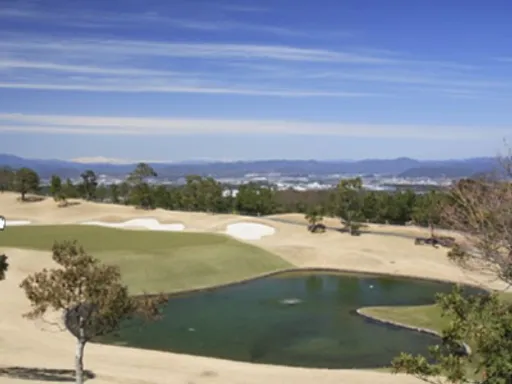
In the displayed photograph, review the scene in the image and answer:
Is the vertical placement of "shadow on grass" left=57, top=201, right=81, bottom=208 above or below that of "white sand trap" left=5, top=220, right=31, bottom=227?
above

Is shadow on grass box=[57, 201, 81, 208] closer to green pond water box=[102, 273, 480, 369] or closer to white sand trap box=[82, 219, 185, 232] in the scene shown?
white sand trap box=[82, 219, 185, 232]

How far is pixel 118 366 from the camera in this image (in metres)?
25.2

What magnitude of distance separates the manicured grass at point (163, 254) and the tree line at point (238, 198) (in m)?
14.0

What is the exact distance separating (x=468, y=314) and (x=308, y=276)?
38864 mm

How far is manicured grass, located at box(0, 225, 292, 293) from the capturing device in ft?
146

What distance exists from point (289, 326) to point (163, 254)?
54.3 feet

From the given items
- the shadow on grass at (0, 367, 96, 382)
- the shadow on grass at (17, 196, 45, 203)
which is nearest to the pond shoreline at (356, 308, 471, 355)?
the shadow on grass at (0, 367, 96, 382)

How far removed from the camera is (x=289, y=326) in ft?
115

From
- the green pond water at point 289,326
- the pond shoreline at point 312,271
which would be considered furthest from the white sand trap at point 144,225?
the green pond water at point 289,326

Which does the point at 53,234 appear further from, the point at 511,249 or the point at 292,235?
the point at 511,249

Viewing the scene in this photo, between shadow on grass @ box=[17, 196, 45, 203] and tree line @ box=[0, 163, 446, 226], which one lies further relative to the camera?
shadow on grass @ box=[17, 196, 45, 203]

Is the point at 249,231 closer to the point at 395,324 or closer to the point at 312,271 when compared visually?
the point at 312,271

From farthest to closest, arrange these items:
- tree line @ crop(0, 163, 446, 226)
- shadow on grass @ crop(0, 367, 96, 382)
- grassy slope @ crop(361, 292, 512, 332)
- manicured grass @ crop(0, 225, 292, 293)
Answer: tree line @ crop(0, 163, 446, 226)
manicured grass @ crop(0, 225, 292, 293)
grassy slope @ crop(361, 292, 512, 332)
shadow on grass @ crop(0, 367, 96, 382)

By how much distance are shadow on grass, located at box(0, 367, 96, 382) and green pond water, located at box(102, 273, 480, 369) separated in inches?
176
